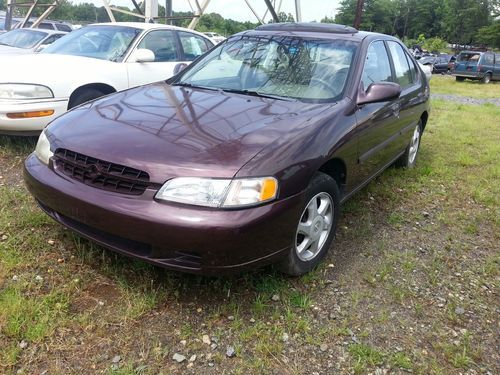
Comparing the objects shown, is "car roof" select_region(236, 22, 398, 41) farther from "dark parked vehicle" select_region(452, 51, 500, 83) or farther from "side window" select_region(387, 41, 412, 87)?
"dark parked vehicle" select_region(452, 51, 500, 83)

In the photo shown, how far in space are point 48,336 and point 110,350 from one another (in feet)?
1.05

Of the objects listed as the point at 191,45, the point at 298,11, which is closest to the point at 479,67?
the point at 298,11

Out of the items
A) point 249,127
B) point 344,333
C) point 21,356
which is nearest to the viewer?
point 21,356

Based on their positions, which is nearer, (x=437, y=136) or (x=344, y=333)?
(x=344, y=333)

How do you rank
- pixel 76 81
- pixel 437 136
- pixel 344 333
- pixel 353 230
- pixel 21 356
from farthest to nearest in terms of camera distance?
pixel 437 136, pixel 76 81, pixel 353 230, pixel 344 333, pixel 21 356

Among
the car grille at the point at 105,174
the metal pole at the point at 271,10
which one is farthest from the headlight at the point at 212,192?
the metal pole at the point at 271,10

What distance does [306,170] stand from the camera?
2539 mm

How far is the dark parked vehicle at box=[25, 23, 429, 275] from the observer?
88.3 inches

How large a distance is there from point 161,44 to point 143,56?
76 cm

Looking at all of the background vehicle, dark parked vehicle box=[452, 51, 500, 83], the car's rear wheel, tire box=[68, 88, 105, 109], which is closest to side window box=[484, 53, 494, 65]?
dark parked vehicle box=[452, 51, 500, 83]

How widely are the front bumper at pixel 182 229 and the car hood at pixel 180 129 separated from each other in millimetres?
194

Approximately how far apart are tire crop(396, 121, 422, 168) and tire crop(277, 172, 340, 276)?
2391mm

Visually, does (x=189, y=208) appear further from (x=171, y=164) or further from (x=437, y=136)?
(x=437, y=136)

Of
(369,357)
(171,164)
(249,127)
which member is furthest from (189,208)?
(369,357)
